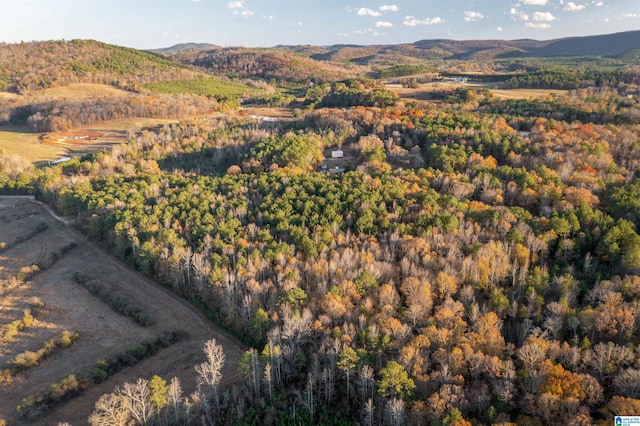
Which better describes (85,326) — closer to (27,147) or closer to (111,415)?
(111,415)

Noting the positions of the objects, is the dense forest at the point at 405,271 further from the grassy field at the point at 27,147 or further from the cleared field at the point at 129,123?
the cleared field at the point at 129,123

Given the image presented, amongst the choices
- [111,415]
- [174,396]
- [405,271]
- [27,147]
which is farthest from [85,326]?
[27,147]

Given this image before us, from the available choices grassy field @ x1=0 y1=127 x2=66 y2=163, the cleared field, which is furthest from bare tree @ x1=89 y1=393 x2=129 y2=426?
the cleared field

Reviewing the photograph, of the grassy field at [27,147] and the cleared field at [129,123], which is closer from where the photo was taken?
the grassy field at [27,147]

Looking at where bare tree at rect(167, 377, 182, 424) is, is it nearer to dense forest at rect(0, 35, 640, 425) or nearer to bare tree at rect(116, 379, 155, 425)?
dense forest at rect(0, 35, 640, 425)

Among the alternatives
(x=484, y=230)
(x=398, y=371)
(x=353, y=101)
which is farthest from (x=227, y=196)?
(x=353, y=101)

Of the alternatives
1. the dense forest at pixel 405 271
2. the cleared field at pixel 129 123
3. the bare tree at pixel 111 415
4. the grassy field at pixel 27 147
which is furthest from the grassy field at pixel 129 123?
the bare tree at pixel 111 415
